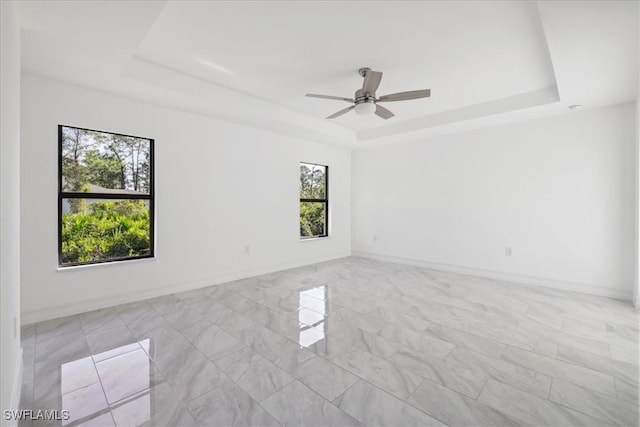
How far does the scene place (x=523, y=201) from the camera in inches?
174

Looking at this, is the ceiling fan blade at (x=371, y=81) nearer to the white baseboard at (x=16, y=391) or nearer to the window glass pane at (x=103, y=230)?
the window glass pane at (x=103, y=230)

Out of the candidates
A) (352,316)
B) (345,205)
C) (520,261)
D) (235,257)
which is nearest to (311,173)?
(345,205)

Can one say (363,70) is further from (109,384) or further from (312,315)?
(109,384)

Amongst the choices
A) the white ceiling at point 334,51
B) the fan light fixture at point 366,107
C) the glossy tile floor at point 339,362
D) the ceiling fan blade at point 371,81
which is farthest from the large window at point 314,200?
the ceiling fan blade at point 371,81

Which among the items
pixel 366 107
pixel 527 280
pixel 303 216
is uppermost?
pixel 366 107

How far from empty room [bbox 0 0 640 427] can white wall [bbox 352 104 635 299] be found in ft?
0.09

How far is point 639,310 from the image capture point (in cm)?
330

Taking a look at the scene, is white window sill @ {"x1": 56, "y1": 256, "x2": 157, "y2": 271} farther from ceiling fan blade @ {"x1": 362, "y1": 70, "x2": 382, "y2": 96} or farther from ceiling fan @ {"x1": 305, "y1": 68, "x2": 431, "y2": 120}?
ceiling fan blade @ {"x1": 362, "y1": 70, "x2": 382, "y2": 96}

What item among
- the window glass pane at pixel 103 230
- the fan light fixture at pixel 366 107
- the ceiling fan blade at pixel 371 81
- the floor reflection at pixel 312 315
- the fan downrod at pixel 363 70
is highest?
the fan downrod at pixel 363 70

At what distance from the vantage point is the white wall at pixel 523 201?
377 centimetres

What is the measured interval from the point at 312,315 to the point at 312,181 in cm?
330

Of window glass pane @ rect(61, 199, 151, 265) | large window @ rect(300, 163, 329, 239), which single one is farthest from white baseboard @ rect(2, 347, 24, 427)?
large window @ rect(300, 163, 329, 239)

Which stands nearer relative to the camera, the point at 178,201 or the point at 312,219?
the point at 178,201

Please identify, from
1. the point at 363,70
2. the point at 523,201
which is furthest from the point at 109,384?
the point at 523,201
